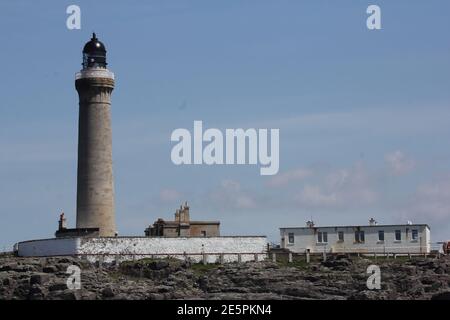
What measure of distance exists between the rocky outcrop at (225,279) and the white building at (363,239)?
441 centimetres

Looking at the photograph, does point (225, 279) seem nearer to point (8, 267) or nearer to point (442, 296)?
point (8, 267)

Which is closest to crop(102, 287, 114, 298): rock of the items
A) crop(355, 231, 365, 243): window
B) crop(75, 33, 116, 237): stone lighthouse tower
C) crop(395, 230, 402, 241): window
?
crop(75, 33, 116, 237): stone lighthouse tower

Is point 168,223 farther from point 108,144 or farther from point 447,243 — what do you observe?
point 447,243

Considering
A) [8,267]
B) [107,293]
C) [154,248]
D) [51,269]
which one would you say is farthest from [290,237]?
[8,267]

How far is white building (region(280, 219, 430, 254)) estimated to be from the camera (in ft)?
350

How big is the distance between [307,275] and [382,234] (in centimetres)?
1026

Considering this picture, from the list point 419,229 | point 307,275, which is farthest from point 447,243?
point 307,275

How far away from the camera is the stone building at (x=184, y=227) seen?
10712 cm

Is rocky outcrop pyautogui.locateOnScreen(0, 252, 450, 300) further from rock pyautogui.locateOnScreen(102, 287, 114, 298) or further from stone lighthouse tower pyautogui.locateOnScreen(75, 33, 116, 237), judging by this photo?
stone lighthouse tower pyautogui.locateOnScreen(75, 33, 116, 237)

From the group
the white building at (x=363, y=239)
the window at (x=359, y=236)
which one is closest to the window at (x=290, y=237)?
the white building at (x=363, y=239)

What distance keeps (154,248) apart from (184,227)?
454cm
